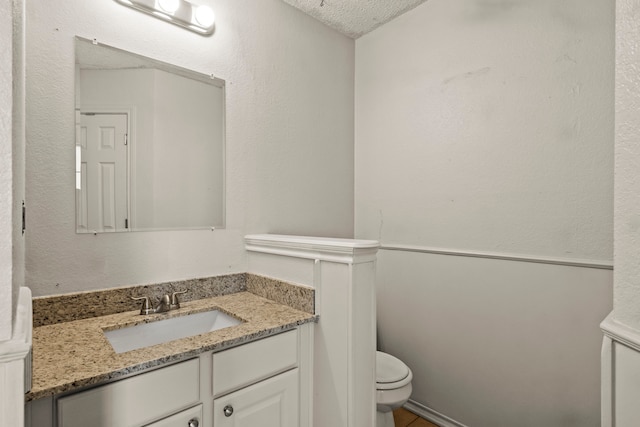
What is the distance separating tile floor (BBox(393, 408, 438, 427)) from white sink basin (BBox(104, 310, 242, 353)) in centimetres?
126

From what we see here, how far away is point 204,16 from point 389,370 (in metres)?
2.02

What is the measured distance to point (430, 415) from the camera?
6.29 ft

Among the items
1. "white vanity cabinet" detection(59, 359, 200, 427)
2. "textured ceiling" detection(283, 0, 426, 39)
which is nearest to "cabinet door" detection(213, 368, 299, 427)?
"white vanity cabinet" detection(59, 359, 200, 427)

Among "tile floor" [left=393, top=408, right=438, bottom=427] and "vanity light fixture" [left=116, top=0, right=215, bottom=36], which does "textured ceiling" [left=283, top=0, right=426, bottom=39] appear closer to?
"vanity light fixture" [left=116, top=0, right=215, bottom=36]

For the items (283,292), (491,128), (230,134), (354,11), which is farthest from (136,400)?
(354,11)

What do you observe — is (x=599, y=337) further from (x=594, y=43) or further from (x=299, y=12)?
(x=299, y=12)

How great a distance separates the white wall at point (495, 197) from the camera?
1.41 metres

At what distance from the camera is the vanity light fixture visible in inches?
55.5

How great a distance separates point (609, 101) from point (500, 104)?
0.43 meters

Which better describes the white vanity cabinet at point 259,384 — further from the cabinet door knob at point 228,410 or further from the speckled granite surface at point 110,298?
the speckled granite surface at point 110,298

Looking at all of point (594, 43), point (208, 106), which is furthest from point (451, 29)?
point (208, 106)

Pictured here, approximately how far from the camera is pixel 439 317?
6.21ft

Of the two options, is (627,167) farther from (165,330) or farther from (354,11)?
(354,11)

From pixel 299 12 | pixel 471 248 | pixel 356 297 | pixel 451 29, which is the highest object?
pixel 299 12
